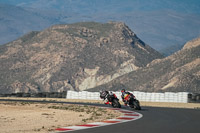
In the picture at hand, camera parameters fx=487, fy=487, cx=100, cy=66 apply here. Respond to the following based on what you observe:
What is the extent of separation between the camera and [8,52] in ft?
650

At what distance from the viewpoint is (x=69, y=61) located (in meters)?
184

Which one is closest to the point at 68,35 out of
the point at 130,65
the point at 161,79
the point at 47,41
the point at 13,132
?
the point at 47,41

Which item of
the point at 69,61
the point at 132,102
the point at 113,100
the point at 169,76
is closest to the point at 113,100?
the point at 113,100

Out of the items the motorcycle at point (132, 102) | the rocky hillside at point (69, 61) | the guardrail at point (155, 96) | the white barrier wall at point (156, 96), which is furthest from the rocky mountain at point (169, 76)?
the motorcycle at point (132, 102)

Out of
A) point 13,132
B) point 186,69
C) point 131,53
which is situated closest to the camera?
point 13,132

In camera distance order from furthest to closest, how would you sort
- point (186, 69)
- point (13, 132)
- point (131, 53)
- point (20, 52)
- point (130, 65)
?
point (20, 52) < point (131, 53) < point (130, 65) < point (186, 69) < point (13, 132)

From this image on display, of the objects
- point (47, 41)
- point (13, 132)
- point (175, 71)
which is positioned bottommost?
point (13, 132)

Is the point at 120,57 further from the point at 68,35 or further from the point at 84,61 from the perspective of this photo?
the point at 68,35

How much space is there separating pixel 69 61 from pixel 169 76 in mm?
62019

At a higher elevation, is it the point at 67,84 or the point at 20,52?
the point at 20,52

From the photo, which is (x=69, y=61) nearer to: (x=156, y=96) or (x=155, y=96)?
(x=155, y=96)

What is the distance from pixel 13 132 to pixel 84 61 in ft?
529

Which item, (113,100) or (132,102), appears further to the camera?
(113,100)

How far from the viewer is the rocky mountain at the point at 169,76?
11388cm
